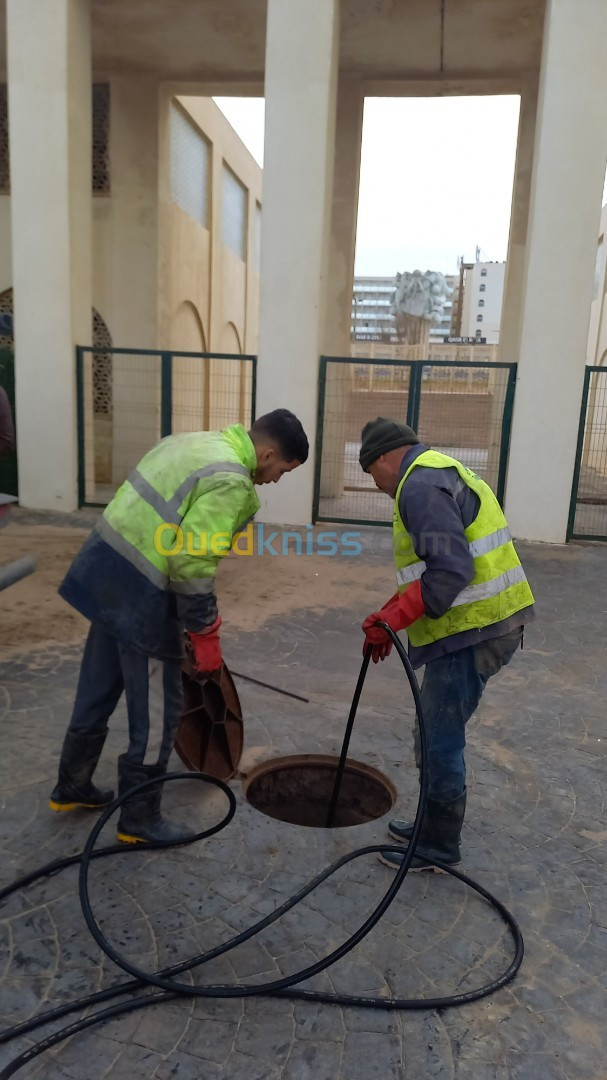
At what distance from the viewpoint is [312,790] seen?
13.6ft

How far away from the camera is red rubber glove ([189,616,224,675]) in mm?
2977

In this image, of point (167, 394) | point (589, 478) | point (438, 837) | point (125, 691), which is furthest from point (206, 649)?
point (589, 478)

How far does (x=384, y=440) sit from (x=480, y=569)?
61 centimetres

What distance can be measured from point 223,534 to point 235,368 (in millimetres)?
15252

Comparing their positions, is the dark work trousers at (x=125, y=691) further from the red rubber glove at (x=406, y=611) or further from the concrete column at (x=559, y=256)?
the concrete column at (x=559, y=256)

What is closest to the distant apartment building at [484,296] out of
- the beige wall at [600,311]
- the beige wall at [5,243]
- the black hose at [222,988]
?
the beige wall at [600,311]

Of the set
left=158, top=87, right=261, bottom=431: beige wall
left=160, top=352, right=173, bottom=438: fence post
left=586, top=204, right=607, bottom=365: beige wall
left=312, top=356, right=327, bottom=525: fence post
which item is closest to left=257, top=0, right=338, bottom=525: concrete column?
left=312, top=356, right=327, bottom=525: fence post

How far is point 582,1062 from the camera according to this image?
229 centimetres

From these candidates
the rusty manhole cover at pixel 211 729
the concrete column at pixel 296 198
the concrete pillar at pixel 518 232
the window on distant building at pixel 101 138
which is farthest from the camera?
the window on distant building at pixel 101 138

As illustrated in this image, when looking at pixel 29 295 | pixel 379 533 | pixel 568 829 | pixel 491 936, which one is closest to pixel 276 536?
pixel 379 533

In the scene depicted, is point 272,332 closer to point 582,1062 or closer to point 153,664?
point 153,664

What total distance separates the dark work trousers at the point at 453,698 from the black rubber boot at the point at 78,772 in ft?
4.65

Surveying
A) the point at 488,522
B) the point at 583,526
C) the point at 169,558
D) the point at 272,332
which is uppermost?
the point at 272,332

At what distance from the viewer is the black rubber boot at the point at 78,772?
3.35 meters
